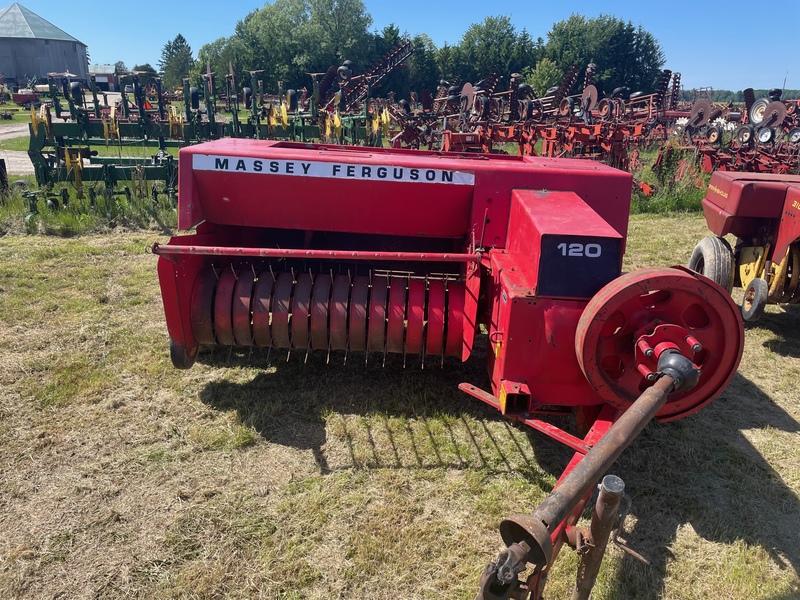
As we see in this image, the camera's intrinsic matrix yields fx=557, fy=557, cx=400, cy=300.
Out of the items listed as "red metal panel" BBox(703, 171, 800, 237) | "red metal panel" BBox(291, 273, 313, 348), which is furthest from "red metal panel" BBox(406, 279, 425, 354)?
"red metal panel" BBox(703, 171, 800, 237)

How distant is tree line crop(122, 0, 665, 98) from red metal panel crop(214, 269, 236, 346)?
4453cm

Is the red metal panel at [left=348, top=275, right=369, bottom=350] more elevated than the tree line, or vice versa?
the tree line

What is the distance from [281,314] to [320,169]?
0.96 meters

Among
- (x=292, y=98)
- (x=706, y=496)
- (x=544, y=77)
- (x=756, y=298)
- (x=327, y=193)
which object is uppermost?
(x=544, y=77)

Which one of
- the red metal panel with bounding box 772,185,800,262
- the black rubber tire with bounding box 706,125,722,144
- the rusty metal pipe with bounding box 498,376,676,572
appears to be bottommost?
the rusty metal pipe with bounding box 498,376,676,572

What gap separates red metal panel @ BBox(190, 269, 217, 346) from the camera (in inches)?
141

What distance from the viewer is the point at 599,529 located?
187cm

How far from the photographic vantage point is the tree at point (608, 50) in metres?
51.3

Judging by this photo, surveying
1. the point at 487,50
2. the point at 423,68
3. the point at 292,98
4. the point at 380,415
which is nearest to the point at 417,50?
the point at 423,68

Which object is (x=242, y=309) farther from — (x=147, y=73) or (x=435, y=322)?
(x=147, y=73)

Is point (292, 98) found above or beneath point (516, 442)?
above

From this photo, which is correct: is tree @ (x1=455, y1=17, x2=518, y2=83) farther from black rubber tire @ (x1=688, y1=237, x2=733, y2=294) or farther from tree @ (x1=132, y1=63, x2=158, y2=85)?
black rubber tire @ (x1=688, y1=237, x2=733, y2=294)

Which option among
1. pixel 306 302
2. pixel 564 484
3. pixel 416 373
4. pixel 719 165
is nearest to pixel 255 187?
pixel 306 302

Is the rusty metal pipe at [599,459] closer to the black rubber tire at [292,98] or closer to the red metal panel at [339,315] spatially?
the red metal panel at [339,315]
